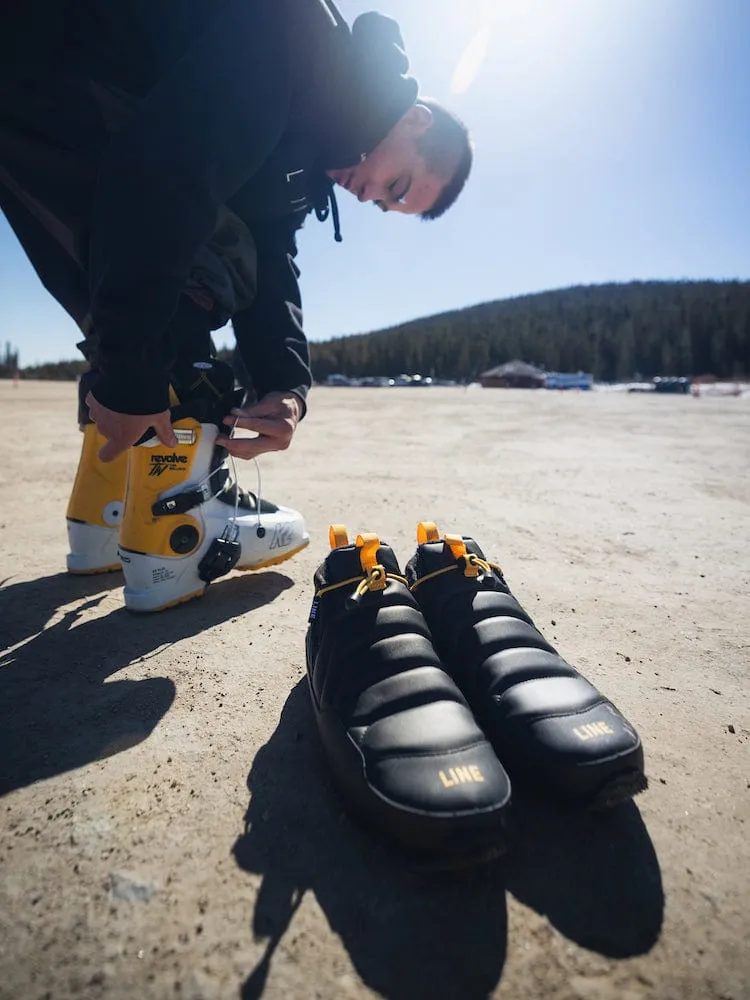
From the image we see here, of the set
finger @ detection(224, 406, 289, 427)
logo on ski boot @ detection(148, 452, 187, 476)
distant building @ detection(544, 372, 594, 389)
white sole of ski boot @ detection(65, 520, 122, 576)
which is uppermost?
finger @ detection(224, 406, 289, 427)

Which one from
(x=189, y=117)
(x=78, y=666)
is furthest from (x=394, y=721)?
(x=189, y=117)

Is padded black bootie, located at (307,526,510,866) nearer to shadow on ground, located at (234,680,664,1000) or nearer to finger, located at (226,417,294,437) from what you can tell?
shadow on ground, located at (234,680,664,1000)

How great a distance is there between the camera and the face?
124cm

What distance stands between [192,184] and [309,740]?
0.80 m

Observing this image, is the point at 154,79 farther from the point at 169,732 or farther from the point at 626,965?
the point at 626,965

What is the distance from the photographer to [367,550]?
832 millimetres

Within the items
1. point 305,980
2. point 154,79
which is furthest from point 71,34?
point 305,980

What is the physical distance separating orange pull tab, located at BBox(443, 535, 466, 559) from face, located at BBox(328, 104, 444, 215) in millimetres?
883

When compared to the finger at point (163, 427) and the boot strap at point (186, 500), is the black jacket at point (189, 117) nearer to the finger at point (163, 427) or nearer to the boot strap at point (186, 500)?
the finger at point (163, 427)

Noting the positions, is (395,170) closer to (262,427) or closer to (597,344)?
(262,427)

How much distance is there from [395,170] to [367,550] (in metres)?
0.98

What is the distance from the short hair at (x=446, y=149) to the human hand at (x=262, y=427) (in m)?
0.73

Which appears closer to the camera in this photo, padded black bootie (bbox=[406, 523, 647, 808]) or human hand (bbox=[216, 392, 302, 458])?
padded black bootie (bbox=[406, 523, 647, 808])

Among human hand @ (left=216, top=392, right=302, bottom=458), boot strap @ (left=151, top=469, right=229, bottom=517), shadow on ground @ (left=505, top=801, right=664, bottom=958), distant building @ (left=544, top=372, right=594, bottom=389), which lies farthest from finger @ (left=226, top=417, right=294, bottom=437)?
distant building @ (left=544, top=372, right=594, bottom=389)
